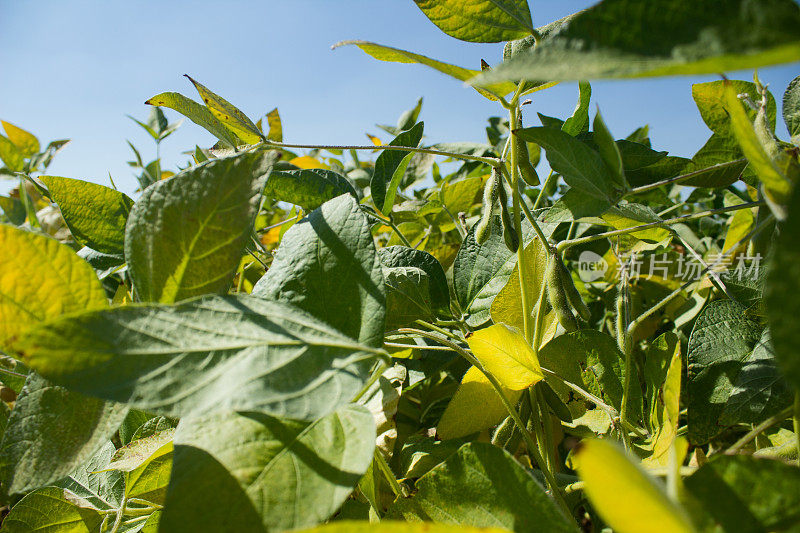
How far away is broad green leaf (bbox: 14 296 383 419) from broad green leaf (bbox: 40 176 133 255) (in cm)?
38

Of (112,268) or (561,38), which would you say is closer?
(561,38)

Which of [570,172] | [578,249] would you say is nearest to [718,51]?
[570,172]

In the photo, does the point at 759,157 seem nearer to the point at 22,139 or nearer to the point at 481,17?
the point at 481,17

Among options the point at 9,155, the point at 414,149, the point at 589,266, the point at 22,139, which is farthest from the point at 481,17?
the point at 22,139

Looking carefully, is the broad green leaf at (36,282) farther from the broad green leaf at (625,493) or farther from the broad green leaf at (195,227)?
the broad green leaf at (625,493)

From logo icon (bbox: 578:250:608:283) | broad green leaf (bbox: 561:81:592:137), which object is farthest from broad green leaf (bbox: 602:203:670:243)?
logo icon (bbox: 578:250:608:283)

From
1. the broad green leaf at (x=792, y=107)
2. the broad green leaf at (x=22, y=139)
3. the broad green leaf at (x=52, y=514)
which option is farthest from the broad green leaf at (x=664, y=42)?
the broad green leaf at (x=22, y=139)

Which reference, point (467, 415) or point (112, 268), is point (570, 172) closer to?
point (467, 415)

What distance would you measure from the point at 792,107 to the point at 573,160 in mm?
356

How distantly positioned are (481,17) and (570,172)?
0.16 metres

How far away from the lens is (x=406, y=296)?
1.92 ft

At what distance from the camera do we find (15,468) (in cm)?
37

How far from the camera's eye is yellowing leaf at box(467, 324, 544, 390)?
0.46 m

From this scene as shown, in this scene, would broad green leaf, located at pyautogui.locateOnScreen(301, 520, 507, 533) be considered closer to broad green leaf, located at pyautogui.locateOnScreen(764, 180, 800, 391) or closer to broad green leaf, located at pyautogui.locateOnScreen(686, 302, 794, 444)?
broad green leaf, located at pyautogui.locateOnScreen(764, 180, 800, 391)
